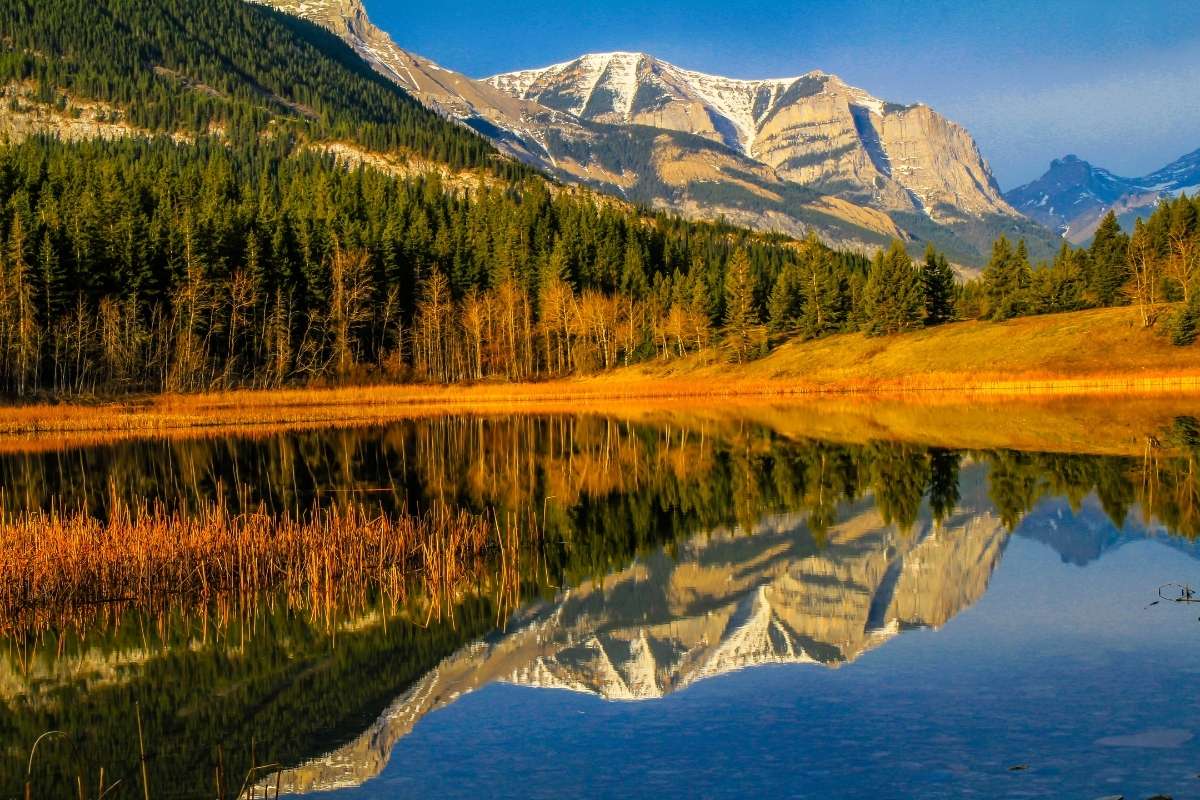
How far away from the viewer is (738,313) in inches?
4742

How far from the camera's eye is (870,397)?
275 feet

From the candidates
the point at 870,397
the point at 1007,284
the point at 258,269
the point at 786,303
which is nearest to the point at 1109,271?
the point at 1007,284

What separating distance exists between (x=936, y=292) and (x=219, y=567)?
105286mm

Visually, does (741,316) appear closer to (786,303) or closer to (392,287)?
(786,303)

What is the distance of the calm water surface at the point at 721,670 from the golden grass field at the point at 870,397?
1928 cm

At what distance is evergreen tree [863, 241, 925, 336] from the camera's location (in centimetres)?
10900

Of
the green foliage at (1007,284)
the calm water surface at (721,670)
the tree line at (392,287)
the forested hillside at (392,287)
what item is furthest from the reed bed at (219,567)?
the green foliage at (1007,284)

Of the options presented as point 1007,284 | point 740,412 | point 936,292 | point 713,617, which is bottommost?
point 713,617

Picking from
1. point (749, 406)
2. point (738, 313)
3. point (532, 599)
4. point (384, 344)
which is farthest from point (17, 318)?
point (532, 599)

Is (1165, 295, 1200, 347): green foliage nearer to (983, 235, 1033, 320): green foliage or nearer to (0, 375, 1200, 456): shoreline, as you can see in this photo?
(0, 375, 1200, 456): shoreline

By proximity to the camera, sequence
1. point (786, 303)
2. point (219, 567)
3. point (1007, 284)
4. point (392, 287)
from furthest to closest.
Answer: point (392, 287) → point (786, 303) → point (1007, 284) → point (219, 567)

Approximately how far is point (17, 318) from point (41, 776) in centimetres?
9061

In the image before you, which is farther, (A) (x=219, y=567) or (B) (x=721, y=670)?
(A) (x=219, y=567)

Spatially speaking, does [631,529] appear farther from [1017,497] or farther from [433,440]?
[433,440]
